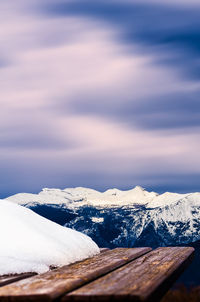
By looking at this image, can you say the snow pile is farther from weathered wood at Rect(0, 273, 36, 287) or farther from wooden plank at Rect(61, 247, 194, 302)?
wooden plank at Rect(61, 247, 194, 302)

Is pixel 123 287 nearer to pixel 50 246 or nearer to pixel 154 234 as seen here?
pixel 50 246

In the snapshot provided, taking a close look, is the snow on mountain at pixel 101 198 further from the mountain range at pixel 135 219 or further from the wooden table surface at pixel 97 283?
the wooden table surface at pixel 97 283

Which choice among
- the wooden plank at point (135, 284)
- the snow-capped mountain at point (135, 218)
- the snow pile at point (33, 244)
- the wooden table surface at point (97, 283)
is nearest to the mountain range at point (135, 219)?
the snow-capped mountain at point (135, 218)

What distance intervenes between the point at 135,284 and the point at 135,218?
3709 centimetres

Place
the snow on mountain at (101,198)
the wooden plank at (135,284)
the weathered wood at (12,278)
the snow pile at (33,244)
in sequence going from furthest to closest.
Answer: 1. the snow on mountain at (101,198)
2. the snow pile at (33,244)
3. the weathered wood at (12,278)
4. the wooden plank at (135,284)

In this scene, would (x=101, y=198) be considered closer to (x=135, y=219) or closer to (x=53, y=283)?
(x=135, y=219)

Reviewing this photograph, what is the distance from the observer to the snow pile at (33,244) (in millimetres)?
3510

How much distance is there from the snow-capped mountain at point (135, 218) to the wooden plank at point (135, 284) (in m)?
29.6

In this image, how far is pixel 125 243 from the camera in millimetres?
38188

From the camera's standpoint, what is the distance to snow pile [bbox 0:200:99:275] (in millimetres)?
3510

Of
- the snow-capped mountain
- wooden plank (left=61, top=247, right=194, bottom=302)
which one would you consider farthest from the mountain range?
wooden plank (left=61, top=247, right=194, bottom=302)

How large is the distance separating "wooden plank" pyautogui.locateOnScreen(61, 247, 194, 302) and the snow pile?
64 centimetres

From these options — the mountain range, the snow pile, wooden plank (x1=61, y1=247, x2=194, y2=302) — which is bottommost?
wooden plank (x1=61, y1=247, x2=194, y2=302)

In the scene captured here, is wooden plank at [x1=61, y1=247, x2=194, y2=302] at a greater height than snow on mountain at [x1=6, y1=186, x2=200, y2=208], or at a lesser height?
lesser
